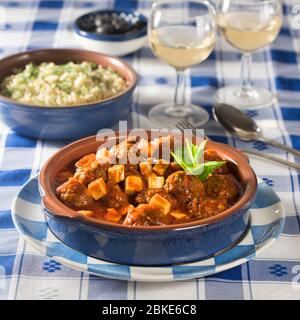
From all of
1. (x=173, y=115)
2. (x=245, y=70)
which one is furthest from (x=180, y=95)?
(x=245, y=70)

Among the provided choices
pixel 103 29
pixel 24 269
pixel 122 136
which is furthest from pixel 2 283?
pixel 103 29

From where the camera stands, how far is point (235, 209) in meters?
1.71

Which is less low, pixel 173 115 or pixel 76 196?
pixel 76 196

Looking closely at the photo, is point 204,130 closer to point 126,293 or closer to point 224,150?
point 224,150

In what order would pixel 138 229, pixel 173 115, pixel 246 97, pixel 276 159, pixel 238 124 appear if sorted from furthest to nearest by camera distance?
pixel 246 97, pixel 173 115, pixel 238 124, pixel 276 159, pixel 138 229

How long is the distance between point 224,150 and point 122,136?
29cm

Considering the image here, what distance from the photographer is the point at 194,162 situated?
1814mm

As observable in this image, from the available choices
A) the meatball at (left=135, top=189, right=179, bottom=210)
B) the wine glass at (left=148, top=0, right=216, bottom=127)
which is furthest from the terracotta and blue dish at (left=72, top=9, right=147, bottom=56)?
the meatball at (left=135, top=189, right=179, bottom=210)

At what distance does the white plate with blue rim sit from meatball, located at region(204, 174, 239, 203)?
0.10 m

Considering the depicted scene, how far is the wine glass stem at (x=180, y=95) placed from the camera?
2621 mm

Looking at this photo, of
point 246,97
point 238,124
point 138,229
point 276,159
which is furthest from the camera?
point 246,97

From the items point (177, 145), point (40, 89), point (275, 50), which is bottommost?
point (275, 50)

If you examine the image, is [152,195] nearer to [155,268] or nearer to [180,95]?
[155,268]

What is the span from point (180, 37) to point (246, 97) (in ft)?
1.27
